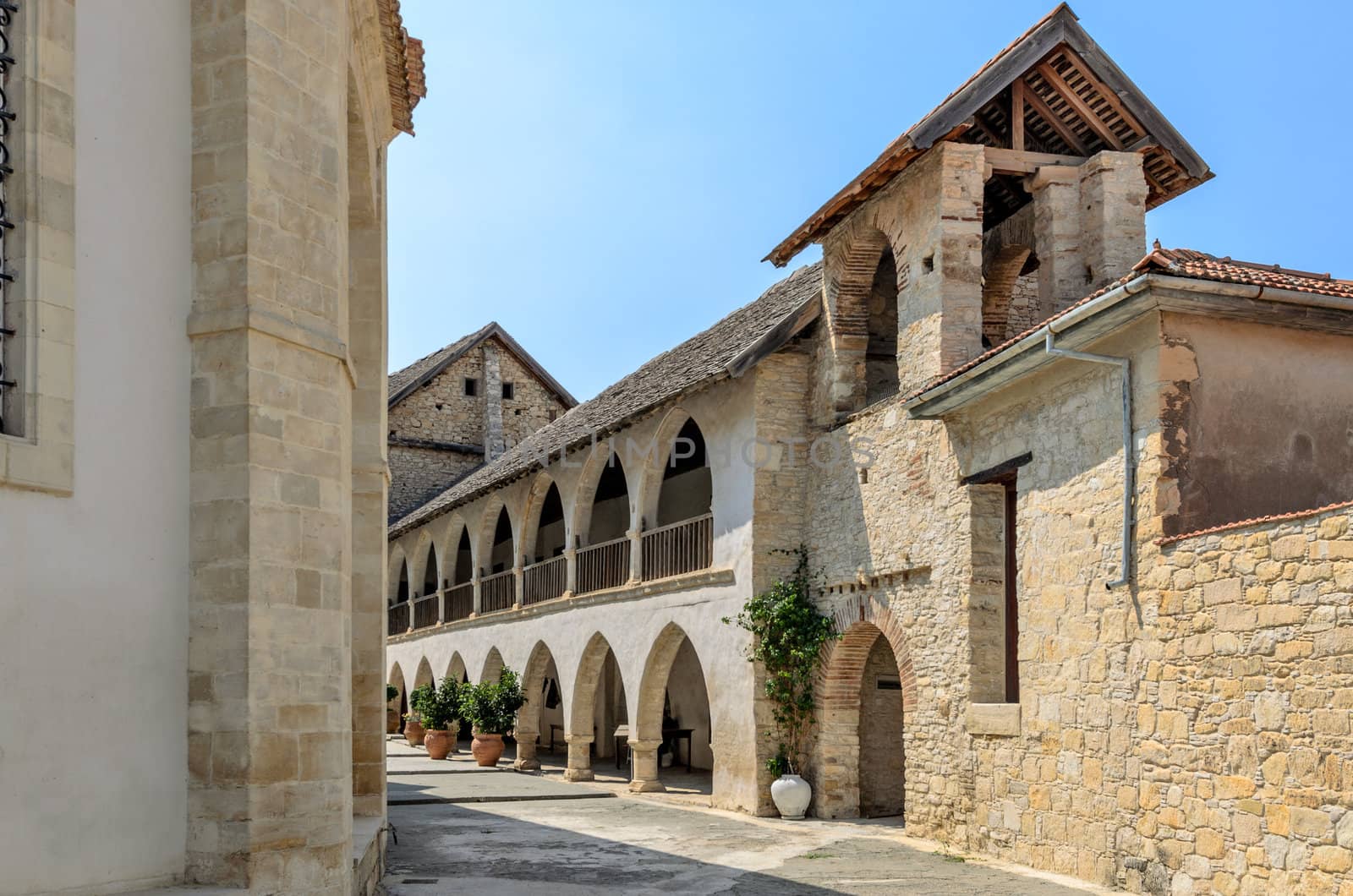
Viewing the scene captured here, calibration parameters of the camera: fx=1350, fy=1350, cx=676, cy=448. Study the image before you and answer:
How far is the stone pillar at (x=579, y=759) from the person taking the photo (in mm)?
20172

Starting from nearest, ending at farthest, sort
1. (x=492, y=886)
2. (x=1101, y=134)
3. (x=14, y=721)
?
(x=14, y=721)
(x=492, y=886)
(x=1101, y=134)

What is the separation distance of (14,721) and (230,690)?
100cm

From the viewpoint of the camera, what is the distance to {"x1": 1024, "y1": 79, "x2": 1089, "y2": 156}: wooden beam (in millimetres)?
13188

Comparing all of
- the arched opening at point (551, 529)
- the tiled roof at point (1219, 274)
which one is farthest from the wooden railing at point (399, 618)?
the tiled roof at point (1219, 274)

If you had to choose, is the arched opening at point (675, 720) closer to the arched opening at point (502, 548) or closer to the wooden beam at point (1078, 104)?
the arched opening at point (502, 548)

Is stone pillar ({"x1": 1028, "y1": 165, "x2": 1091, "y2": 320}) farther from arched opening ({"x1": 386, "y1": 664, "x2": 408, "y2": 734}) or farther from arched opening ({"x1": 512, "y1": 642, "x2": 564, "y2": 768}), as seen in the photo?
arched opening ({"x1": 386, "y1": 664, "x2": 408, "y2": 734})

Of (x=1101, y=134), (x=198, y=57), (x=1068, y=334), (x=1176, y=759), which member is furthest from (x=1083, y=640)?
(x=198, y=57)

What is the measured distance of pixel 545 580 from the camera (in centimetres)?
2242

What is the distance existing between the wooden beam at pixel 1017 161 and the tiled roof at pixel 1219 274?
106 inches

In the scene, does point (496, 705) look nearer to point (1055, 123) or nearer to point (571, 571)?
point (571, 571)

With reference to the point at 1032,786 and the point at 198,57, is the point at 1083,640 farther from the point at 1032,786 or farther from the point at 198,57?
the point at 198,57

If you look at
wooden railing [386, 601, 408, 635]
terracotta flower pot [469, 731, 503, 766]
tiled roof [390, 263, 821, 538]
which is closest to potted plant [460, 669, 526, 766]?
terracotta flower pot [469, 731, 503, 766]

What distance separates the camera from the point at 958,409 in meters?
11.9

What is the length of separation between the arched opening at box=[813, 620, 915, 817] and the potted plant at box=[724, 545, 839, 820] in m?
0.21
